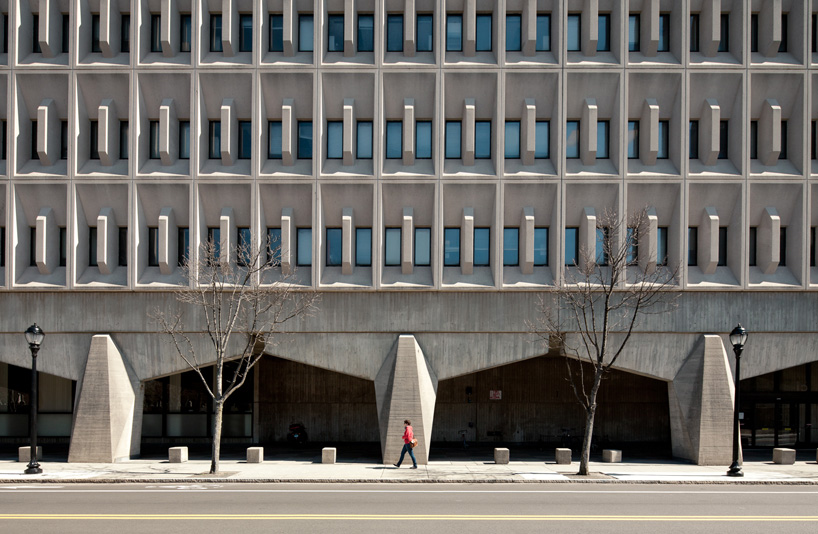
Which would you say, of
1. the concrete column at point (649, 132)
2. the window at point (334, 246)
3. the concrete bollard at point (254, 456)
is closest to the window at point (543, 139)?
the concrete column at point (649, 132)

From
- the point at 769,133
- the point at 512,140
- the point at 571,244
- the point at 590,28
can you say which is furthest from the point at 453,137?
the point at 769,133

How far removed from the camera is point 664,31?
1027 inches

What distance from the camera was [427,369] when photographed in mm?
25203

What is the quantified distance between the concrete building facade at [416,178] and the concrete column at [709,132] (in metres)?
0.08

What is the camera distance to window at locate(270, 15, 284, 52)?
2595cm

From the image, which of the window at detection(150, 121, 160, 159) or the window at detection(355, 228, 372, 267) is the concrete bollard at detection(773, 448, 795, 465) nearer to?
the window at detection(355, 228, 372, 267)

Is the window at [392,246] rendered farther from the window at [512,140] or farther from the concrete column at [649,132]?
the concrete column at [649,132]

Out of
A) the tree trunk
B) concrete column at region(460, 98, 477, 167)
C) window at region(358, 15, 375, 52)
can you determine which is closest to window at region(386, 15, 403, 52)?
window at region(358, 15, 375, 52)

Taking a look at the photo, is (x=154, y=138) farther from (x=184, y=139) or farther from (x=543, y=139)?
(x=543, y=139)

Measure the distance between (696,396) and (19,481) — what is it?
22.0 m

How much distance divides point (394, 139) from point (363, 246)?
13.8ft

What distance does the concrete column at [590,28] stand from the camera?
2484 centimetres

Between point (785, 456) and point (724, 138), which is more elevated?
point (724, 138)

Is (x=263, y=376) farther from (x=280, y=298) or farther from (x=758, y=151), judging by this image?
(x=758, y=151)
